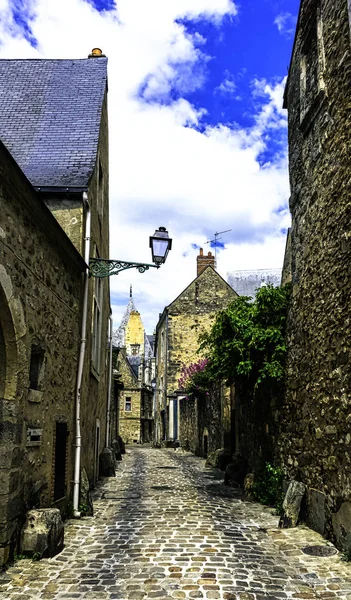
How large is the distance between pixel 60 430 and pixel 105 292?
587 cm

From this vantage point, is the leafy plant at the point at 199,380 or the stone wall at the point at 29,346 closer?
the stone wall at the point at 29,346

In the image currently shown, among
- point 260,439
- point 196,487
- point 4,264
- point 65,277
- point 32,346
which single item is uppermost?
point 65,277

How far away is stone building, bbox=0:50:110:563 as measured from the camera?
4.62 m

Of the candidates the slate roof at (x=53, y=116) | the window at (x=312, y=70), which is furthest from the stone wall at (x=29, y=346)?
the window at (x=312, y=70)

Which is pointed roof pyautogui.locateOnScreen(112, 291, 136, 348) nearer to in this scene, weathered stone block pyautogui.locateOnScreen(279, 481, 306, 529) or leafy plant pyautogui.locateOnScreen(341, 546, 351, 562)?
weathered stone block pyautogui.locateOnScreen(279, 481, 306, 529)

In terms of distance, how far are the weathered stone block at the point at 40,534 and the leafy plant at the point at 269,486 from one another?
3.31m

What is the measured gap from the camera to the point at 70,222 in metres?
7.40

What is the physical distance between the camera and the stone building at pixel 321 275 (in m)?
5.23

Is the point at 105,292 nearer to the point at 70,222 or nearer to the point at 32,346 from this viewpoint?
the point at 70,222

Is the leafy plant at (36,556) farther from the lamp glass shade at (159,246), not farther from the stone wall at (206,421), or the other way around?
the stone wall at (206,421)

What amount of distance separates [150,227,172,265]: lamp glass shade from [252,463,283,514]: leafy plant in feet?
11.4

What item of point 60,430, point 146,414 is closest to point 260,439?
point 60,430

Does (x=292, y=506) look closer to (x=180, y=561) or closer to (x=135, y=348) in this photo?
(x=180, y=561)

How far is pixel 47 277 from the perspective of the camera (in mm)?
5758
